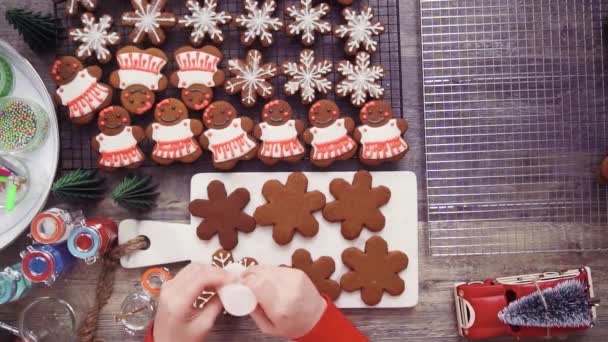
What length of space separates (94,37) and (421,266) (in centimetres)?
111

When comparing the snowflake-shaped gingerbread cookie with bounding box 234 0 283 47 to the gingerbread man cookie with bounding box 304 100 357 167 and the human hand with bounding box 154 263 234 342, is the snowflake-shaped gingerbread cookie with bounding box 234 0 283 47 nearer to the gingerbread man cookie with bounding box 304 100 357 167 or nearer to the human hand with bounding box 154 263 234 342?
the gingerbread man cookie with bounding box 304 100 357 167

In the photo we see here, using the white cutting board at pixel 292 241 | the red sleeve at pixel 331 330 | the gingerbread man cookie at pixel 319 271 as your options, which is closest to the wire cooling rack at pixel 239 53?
the white cutting board at pixel 292 241

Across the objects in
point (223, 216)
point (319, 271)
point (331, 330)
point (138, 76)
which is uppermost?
point (138, 76)

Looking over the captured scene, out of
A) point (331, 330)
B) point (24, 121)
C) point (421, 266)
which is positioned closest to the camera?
point (331, 330)

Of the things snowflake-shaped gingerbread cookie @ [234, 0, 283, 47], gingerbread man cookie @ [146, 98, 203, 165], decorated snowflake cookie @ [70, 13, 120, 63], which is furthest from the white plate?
snowflake-shaped gingerbread cookie @ [234, 0, 283, 47]

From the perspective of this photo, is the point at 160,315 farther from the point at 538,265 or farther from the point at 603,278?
the point at 603,278

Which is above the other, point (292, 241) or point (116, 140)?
point (116, 140)

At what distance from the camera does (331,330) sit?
1255mm

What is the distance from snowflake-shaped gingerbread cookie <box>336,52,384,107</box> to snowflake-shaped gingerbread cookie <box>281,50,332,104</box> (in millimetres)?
43

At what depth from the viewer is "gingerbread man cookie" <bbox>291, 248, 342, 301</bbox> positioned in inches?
57.1

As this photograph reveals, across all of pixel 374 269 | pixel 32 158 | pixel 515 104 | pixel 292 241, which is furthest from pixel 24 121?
pixel 515 104

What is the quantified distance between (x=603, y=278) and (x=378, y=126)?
0.78 m

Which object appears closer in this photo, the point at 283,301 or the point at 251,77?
the point at 283,301

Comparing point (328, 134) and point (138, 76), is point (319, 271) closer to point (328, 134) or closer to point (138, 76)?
point (328, 134)
